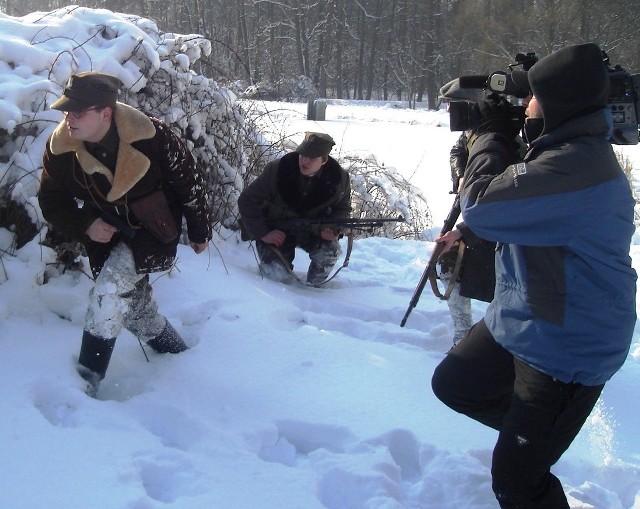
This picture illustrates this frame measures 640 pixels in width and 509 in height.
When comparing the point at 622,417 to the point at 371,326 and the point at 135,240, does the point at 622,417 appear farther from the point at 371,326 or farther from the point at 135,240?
the point at 135,240

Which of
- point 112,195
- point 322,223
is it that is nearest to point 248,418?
point 112,195

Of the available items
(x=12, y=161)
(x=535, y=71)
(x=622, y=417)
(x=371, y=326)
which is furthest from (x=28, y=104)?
(x=622, y=417)

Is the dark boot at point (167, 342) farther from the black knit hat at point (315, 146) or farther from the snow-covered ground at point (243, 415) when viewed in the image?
the black knit hat at point (315, 146)

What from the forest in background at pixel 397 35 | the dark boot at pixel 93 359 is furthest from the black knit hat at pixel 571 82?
the forest in background at pixel 397 35

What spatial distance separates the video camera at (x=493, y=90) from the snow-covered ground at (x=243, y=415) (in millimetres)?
1328

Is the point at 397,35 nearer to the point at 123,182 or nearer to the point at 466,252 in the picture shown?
the point at 466,252

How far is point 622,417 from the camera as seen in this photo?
311 centimetres

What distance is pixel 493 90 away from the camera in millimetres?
2707

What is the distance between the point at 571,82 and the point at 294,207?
311 cm

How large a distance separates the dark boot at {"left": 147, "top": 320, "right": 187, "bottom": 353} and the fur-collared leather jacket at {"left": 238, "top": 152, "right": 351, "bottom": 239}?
159 centimetres

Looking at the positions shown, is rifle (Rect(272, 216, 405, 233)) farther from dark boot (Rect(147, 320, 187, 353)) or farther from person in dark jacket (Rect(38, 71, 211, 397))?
person in dark jacket (Rect(38, 71, 211, 397))

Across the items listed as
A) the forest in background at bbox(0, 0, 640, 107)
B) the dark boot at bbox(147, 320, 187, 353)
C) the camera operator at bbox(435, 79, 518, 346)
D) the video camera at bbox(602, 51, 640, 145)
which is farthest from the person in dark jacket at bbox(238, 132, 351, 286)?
the forest in background at bbox(0, 0, 640, 107)

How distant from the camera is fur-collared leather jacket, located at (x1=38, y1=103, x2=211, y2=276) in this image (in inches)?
106

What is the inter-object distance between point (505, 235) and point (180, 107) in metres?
3.54
